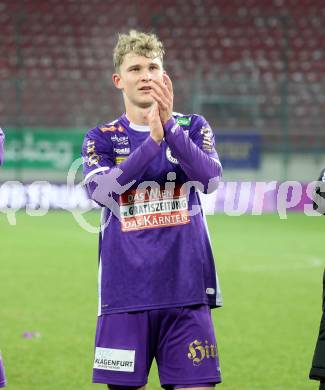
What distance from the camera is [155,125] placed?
3.77 metres

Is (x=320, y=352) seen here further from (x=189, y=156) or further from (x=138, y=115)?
(x=138, y=115)

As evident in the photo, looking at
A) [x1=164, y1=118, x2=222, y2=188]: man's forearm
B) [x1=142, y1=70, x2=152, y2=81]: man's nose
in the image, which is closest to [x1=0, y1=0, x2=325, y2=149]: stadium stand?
[x1=142, y1=70, x2=152, y2=81]: man's nose

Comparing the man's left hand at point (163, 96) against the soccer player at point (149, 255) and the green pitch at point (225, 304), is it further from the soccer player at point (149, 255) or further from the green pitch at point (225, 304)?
the green pitch at point (225, 304)

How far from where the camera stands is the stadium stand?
19391 mm

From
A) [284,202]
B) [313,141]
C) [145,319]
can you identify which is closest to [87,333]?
[145,319]

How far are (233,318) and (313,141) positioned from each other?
36.7ft

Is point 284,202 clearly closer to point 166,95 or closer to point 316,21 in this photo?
point 316,21

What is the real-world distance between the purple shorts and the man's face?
0.91 meters

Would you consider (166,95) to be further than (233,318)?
No

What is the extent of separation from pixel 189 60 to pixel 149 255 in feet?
65.3

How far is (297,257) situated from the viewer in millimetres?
12516

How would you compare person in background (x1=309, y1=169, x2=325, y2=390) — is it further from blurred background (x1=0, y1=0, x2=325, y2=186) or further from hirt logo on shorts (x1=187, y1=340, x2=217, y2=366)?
blurred background (x1=0, y1=0, x2=325, y2=186)

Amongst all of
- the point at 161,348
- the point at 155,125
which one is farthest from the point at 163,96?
the point at 161,348

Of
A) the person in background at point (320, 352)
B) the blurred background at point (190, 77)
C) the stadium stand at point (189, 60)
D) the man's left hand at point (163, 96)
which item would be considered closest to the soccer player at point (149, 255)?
the man's left hand at point (163, 96)
